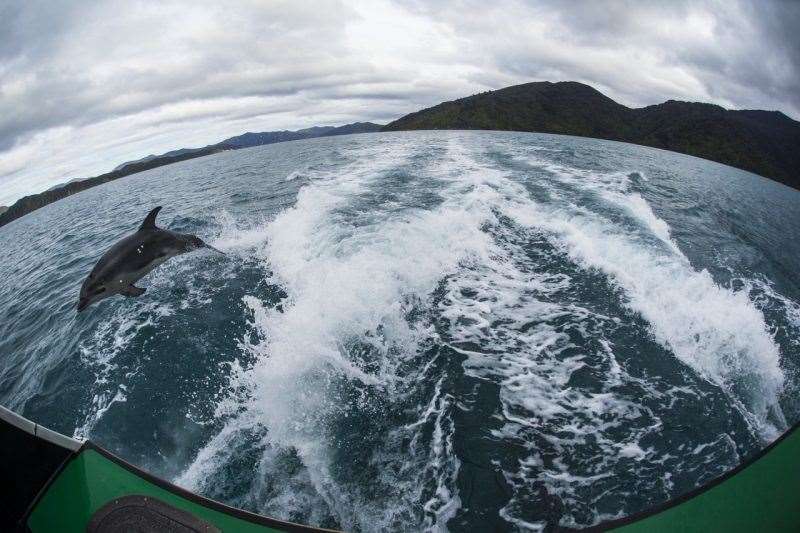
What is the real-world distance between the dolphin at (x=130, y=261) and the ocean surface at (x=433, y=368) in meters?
1.08

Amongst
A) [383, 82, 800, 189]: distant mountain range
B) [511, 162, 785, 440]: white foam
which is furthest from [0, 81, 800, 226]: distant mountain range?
[511, 162, 785, 440]: white foam

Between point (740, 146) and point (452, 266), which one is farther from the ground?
point (740, 146)

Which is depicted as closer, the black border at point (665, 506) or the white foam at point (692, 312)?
the black border at point (665, 506)

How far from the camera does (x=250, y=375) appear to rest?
6.10 metres

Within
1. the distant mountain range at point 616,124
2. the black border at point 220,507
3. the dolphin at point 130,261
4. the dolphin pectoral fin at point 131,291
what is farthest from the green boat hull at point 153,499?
the distant mountain range at point 616,124

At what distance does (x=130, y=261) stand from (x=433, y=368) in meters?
8.05

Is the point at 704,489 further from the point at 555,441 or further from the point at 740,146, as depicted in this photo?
the point at 740,146

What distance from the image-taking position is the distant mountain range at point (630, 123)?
9325cm

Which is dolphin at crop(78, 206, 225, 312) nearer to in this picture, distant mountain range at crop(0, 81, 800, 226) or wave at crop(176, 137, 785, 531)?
wave at crop(176, 137, 785, 531)

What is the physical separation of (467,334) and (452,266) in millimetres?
2923

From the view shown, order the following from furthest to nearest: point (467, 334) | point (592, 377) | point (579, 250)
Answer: point (579, 250), point (467, 334), point (592, 377)

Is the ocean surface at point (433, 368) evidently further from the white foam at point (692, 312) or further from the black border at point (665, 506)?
the black border at point (665, 506)

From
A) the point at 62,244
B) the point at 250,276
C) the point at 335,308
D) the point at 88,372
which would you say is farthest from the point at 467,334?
the point at 62,244

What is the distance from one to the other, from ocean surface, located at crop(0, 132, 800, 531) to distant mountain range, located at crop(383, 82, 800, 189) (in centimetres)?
10810
